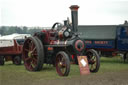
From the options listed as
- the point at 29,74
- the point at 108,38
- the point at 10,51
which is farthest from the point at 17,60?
the point at 108,38

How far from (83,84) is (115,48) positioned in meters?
8.81

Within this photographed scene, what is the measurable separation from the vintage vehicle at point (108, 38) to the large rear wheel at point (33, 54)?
594 cm

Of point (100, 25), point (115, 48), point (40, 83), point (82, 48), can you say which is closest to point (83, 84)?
point (40, 83)

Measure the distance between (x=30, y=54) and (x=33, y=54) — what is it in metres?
0.14

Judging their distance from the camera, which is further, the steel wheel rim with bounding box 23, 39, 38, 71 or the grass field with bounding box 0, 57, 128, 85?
the steel wheel rim with bounding box 23, 39, 38, 71

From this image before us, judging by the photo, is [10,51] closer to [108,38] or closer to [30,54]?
[30,54]

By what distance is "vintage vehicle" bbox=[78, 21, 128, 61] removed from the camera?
1393 cm

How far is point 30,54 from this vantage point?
9336 millimetres

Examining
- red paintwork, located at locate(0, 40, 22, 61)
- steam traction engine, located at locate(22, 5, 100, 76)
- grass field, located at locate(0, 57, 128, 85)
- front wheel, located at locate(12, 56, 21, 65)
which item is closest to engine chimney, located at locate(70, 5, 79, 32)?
steam traction engine, located at locate(22, 5, 100, 76)

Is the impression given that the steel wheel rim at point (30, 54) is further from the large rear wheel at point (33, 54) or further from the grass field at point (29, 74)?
the grass field at point (29, 74)

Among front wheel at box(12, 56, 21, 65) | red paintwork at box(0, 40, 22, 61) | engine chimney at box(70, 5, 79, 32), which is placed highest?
engine chimney at box(70, 5, 79, 32)

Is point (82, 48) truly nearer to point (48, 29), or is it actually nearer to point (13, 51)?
point (48, 29)

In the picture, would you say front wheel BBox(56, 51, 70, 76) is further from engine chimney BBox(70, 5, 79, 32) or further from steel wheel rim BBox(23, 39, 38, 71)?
steel wheel rim BBox(23, 39, 38, 71)

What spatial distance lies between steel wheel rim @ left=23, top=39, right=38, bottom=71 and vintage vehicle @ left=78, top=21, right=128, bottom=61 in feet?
19.3
